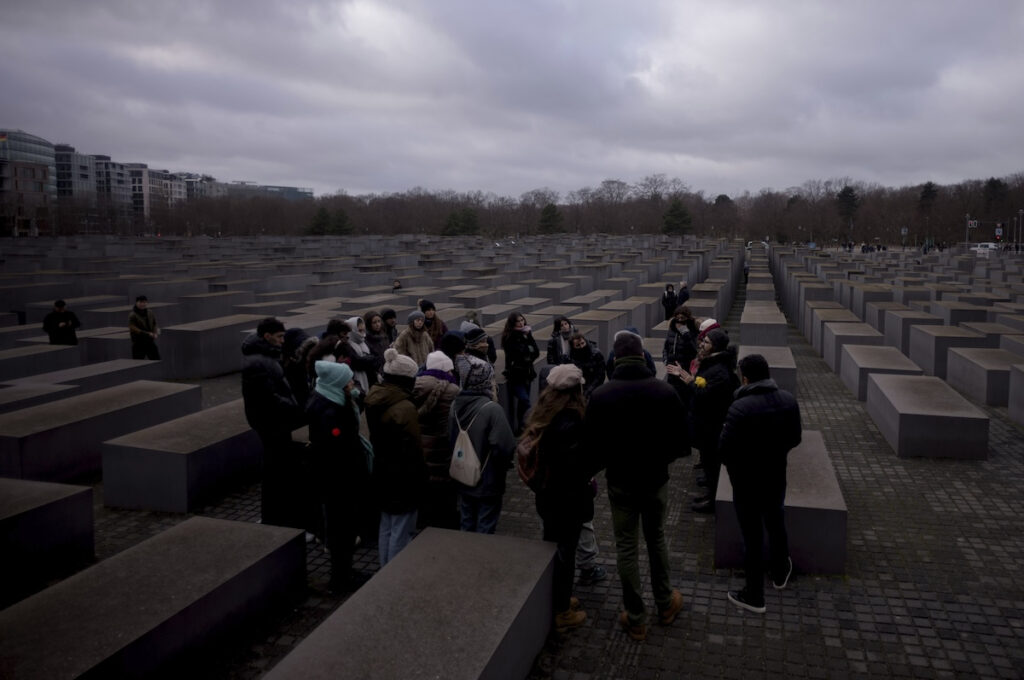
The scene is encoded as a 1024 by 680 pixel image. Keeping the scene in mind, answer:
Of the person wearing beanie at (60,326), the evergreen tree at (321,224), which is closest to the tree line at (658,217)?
the evergreen tree at (321,224)

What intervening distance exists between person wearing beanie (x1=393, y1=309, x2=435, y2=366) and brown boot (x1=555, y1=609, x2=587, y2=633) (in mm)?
4157

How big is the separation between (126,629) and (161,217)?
11069cm

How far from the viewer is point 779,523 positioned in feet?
16.4

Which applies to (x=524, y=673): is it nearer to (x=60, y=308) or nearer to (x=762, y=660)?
(x=762, y=660)

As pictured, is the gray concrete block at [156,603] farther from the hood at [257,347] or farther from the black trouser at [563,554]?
the black trouser at [563,554]

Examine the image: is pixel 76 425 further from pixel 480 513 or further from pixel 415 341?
pixel 480 513

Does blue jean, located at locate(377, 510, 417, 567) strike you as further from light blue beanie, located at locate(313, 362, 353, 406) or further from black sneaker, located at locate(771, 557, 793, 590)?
black sneaker, located at locate(771, 557, 793, 590)

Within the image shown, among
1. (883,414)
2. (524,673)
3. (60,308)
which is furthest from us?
(60,308)

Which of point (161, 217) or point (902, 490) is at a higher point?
point (161, 217)

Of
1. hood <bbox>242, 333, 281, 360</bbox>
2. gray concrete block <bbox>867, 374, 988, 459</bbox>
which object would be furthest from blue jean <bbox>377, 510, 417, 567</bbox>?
gray concrete block <bbox>867, 374, 988, 459</bbox>

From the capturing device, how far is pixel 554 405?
4301mm

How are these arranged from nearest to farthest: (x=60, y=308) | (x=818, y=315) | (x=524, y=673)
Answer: (x=524, y=673) < (x=60, y=308) < (x=818, y=315)

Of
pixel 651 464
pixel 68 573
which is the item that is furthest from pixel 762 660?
pixel 68 573

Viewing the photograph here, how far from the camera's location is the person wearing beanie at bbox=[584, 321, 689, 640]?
13.9ft
